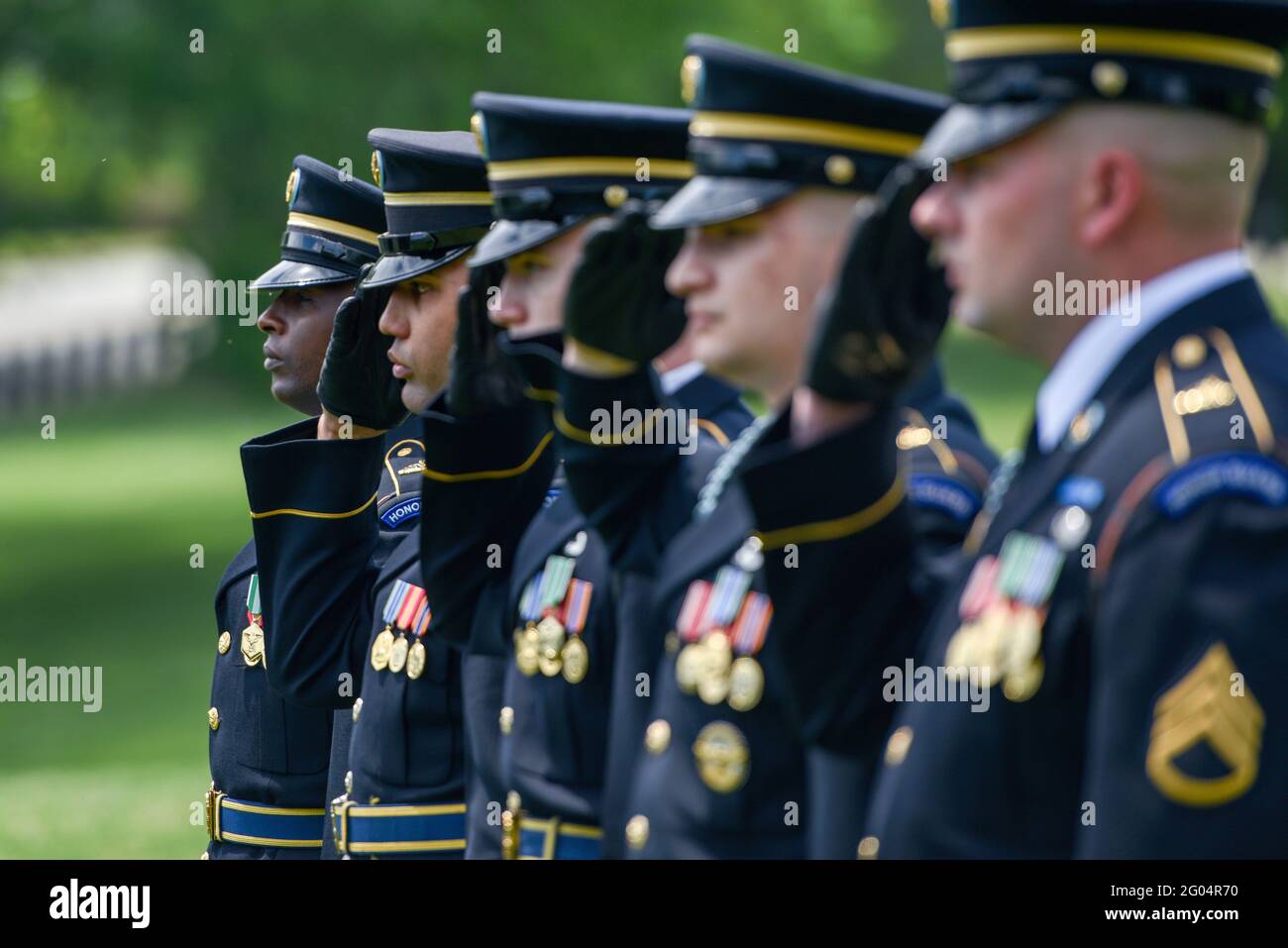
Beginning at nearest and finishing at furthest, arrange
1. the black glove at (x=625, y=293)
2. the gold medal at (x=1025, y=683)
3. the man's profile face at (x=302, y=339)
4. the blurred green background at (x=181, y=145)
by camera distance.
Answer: the gold medal at (x=1025, y=683), the black glove at (x=625, y=293), the man's profile face at (x=302, y=339), the blurred green background at (x=181, y=145)

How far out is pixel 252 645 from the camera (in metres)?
6.22

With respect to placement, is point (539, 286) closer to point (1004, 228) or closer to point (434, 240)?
point (434, 240)

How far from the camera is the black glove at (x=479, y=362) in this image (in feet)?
14.6

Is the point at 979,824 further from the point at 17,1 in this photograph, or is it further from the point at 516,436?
the point at 17,1

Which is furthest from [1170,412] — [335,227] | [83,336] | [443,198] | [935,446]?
[83,336]

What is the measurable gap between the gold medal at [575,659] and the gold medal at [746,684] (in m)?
0.66

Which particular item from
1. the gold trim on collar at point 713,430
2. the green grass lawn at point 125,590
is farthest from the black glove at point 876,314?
the green grass lawn at point 125,590

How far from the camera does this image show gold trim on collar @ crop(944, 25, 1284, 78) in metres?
2.82

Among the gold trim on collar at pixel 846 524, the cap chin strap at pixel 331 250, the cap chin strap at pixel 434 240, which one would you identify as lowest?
the gold trim on collar at pixel 846 524

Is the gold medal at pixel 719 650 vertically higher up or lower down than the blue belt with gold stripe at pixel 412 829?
higher up

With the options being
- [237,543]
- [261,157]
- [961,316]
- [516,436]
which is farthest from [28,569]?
[961,316]

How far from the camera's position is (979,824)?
281cm

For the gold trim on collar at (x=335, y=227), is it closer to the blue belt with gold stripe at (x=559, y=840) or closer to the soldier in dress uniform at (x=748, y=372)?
the blue belt with gold stripe at (x=559, y=840)

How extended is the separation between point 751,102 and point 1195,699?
1432mm
